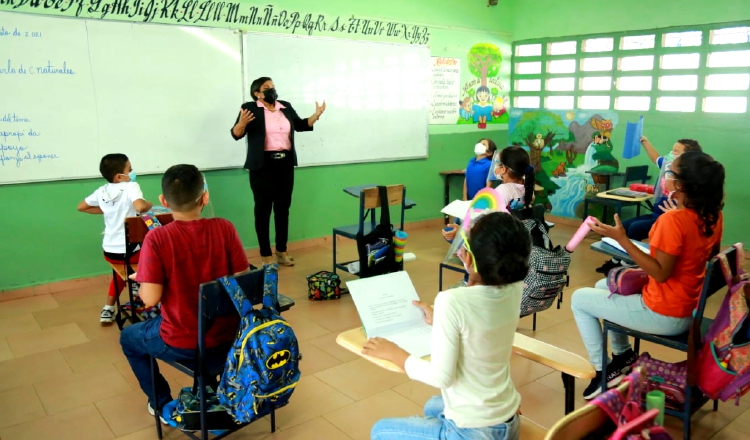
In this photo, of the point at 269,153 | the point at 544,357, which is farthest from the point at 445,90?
the point at 544,357

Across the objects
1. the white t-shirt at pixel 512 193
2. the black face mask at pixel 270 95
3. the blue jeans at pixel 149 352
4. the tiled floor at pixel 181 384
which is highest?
the black face mask at pixel 270 95

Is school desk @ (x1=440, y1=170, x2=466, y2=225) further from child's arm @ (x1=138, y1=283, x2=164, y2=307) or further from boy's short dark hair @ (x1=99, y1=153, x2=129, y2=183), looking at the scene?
child's arm @ (x1=138, y1=283, x2=164, y2=307)

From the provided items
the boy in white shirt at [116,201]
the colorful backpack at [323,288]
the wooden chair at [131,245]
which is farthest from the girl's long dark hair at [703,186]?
the boy in white shirt at [116,201]

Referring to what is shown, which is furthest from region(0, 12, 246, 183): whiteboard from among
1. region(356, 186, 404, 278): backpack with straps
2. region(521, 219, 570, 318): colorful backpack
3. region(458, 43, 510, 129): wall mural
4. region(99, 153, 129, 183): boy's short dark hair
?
region(521, 219, 570, 318): colorful backpack

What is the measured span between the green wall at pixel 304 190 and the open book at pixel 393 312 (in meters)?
3.58

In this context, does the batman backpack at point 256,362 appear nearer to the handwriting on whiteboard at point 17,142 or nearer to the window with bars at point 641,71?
the handwriting on whiteboard at point 17,142

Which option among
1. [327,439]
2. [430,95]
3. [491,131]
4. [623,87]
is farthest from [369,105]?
[327,439]

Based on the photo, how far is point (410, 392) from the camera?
9.46 feet

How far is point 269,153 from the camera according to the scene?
4.93 m

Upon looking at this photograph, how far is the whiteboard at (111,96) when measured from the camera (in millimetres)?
4105

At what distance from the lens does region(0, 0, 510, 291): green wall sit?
14.1ft

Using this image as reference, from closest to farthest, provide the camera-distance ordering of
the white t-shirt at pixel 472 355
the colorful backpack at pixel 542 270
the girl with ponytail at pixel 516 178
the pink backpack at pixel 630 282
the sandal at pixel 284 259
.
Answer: the white t-shirt at pixel 472 355 < the pink backpack at pixel 630 282 < the colorful backpack at pixel 542 270 < the girl with ponytail at pixel 516 178 < the sandal at pixel 284 259

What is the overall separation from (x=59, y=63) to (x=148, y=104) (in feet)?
2.22

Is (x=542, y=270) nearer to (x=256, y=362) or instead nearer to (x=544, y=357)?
(x=544, y=357)
